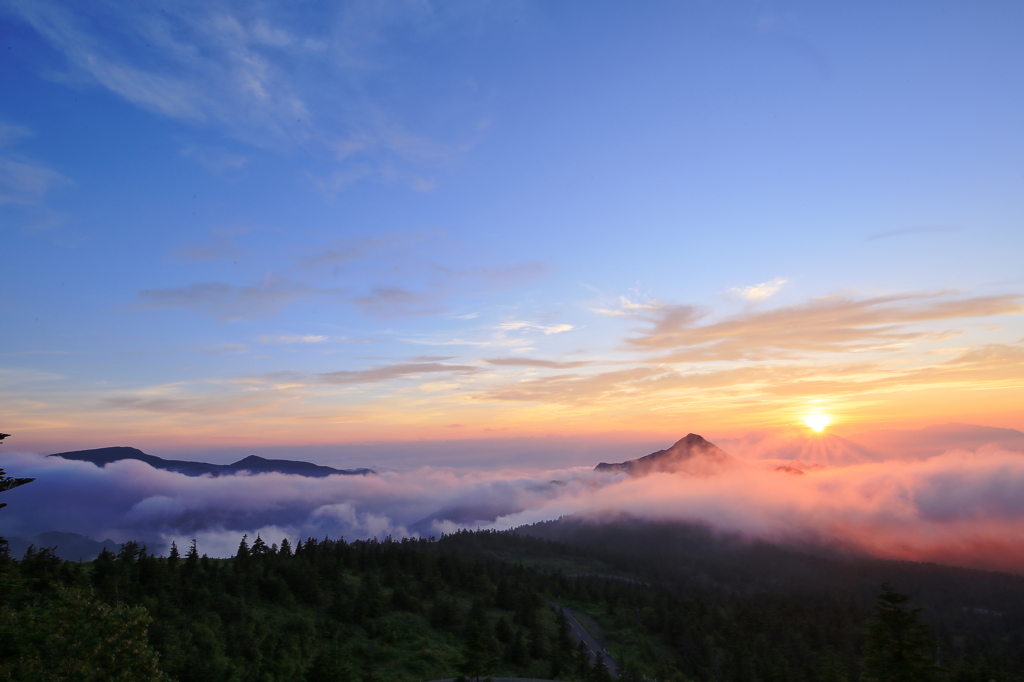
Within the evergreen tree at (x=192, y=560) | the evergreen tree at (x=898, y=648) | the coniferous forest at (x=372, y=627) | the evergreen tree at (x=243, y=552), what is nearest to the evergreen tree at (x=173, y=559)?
the coniferous forest at (x=372, y=627)

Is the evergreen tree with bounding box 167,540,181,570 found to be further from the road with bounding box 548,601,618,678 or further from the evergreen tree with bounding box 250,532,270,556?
the road with bounding box 548,601,618,678

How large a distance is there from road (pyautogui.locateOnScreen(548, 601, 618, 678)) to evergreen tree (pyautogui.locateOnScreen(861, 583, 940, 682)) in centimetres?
8429

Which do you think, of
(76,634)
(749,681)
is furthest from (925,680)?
(749,681)

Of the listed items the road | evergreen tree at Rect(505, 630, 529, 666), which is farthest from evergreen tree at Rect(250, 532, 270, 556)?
the road

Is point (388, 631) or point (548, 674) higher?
point (388, 631)

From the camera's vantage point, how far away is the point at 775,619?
6147 inches

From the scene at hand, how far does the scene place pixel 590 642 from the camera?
454ft

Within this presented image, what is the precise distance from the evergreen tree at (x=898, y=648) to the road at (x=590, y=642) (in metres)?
84.3

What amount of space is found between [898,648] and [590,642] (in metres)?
113

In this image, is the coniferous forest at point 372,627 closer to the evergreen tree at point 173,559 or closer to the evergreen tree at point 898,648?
the evergreen tree at point 898,648

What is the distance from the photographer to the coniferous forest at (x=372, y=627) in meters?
40.8

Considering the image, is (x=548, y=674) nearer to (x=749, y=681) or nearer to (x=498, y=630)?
(x=498, y=630)

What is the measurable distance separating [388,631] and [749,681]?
6778cm

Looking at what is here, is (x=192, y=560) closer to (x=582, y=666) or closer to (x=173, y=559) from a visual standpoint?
(x=173, y=559)
